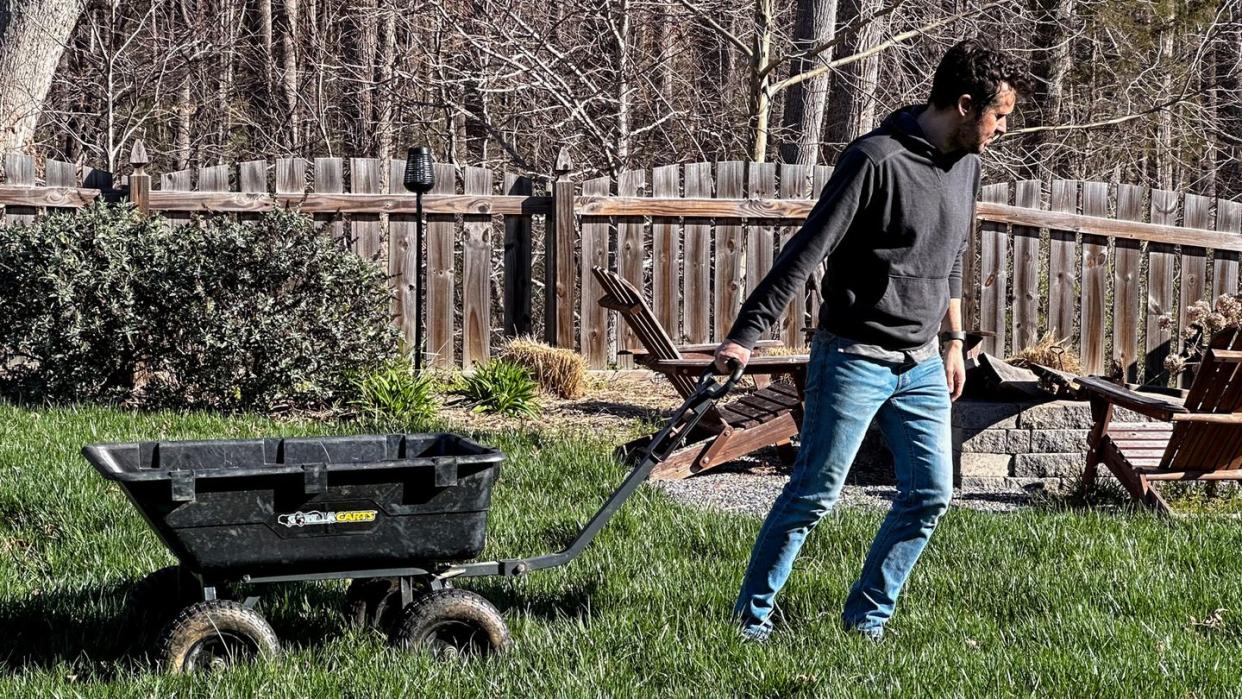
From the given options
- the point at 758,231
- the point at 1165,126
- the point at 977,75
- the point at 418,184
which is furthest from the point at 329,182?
the point at 1165,126

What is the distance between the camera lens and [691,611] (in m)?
4.43

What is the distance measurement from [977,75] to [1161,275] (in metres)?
9.15

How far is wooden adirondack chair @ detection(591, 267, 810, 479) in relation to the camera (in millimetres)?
7422

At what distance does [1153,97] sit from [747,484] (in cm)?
1093

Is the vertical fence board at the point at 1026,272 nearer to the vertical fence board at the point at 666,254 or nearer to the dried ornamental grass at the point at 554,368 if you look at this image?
the vertical fence board at the point at 666,254

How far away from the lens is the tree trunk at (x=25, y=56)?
485 inches

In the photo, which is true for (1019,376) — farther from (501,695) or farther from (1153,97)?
(1153,97)

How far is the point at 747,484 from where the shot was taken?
7504mm

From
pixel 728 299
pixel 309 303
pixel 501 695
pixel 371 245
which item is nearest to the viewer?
pixel 501 695

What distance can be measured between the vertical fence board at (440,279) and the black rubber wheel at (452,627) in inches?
286

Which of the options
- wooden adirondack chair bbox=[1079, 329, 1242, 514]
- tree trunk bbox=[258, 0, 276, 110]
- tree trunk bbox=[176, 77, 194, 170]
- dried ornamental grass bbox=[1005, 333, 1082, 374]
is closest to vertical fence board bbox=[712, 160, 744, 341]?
dried ornamental grass bbox=[1005, 333, 1082, 374]

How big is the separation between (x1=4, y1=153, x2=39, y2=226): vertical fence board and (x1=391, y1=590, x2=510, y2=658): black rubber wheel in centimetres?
796

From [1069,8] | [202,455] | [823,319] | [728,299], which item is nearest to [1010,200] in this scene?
[728,299]

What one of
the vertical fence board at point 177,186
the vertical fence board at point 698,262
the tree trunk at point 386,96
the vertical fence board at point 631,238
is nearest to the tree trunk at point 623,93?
the vertical fence board at point 631,238
